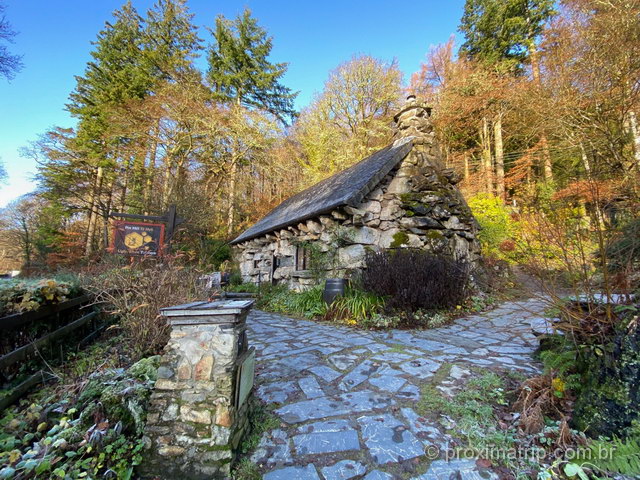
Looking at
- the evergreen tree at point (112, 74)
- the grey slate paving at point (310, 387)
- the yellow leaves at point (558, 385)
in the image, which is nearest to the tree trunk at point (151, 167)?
the evergreen tree at point (112, 74)

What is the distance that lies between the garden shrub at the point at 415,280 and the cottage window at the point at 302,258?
7.10 feet

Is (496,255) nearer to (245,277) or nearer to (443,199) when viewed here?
(443,199)

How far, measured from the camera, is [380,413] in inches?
81.5

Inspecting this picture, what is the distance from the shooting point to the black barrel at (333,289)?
5.48 metres

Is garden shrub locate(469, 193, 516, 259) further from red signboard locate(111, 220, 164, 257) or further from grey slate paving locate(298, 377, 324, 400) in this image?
red signboard locate(111, 220, 164, 257)

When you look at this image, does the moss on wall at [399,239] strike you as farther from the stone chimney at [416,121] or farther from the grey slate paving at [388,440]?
the grey slate paving at [388,440]

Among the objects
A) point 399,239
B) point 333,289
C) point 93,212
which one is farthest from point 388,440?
point 93,212

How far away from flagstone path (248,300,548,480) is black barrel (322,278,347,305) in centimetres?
98

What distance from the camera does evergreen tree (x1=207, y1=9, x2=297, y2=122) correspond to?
52.9ft

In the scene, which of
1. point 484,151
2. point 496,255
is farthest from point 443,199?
point 484,151

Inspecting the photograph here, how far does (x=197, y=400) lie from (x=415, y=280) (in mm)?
4149

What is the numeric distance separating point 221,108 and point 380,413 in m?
16.2

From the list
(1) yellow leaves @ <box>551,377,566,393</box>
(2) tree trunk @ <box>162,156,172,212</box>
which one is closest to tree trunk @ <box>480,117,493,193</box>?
(1) yellow leaves @ <box>551,377,566,393</box>

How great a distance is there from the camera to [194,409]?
159 cm
